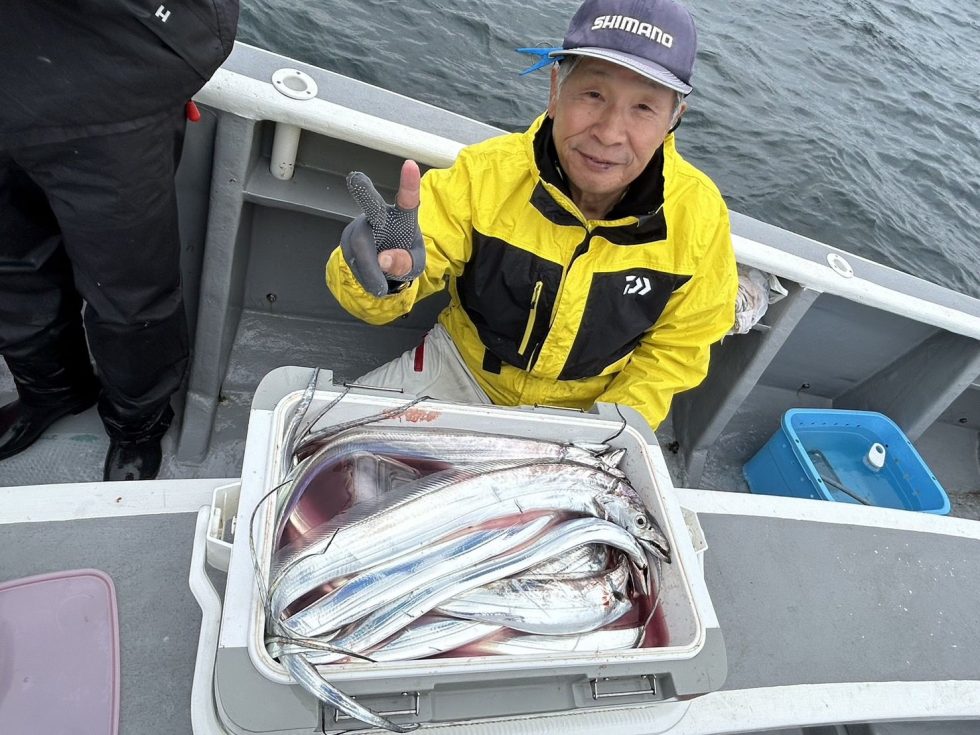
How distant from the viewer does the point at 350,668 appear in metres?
1.02

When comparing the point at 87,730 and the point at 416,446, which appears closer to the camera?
the point at 87,730

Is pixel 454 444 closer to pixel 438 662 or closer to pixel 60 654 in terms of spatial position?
pixel 438 662

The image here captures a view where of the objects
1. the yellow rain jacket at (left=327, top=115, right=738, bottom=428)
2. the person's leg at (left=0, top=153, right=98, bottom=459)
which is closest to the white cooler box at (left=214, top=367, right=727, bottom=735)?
the yellow rain jacket at (left=327, top=115, right=738, bottom=428)

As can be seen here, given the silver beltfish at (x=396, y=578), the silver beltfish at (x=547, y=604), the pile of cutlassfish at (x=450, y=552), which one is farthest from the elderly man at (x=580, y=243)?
the silver beltfish at (x=547, y=604)

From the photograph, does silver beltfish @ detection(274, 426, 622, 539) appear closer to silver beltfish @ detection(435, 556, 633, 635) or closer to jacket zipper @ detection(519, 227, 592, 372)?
silver beltfish @ detection(435, 556, 633, 635)

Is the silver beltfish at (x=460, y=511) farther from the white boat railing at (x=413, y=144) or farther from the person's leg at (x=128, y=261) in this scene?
the white boat railing at (x=413, y=144)

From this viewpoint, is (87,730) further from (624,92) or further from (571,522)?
(624,92)

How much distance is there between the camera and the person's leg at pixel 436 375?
2.38 metres

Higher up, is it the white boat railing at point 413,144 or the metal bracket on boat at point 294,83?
→ the metal bracket on boat at point 294,83

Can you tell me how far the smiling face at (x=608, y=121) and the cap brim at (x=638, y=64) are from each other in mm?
47

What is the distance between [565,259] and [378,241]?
2.06 ft

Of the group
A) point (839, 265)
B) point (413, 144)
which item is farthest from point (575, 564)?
point (839, 265)

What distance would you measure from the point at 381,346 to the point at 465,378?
2.96ft

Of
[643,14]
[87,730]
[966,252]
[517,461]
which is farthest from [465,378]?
[966,252]
